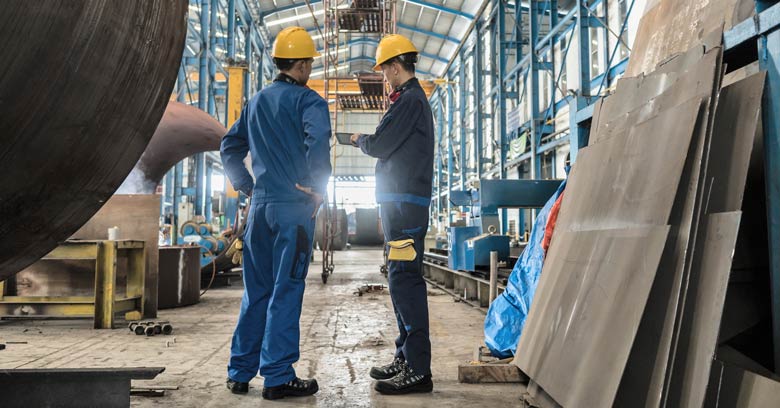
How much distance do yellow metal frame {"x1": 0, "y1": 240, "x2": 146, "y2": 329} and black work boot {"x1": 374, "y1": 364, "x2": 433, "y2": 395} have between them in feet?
8.60

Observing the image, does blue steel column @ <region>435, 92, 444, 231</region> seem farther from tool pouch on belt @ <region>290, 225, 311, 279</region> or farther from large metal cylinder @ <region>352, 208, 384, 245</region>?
tool pouch on belt @ <region>290, 225, 311, 279</region>

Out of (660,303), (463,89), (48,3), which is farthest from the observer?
(463,89)

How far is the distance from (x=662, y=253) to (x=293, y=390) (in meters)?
1.57

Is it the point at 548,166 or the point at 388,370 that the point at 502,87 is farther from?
the point at 388,370

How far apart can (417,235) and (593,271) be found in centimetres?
87

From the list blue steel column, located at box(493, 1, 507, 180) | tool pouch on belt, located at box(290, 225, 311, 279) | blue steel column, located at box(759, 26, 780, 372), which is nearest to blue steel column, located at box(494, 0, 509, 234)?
blue steel column, located at box(493, 1, 507, 180)

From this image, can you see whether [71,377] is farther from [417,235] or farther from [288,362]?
[417,235]

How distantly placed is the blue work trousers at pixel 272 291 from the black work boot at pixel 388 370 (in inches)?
17.6

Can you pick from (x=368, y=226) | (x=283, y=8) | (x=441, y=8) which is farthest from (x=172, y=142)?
(x=368, y=226)

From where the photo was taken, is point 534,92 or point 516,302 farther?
point 534,92

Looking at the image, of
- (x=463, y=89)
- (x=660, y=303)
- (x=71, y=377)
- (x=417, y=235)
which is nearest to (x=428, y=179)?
(x=417, y=235)

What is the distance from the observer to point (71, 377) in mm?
1649

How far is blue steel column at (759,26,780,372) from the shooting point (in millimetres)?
1443

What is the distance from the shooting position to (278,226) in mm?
2271
